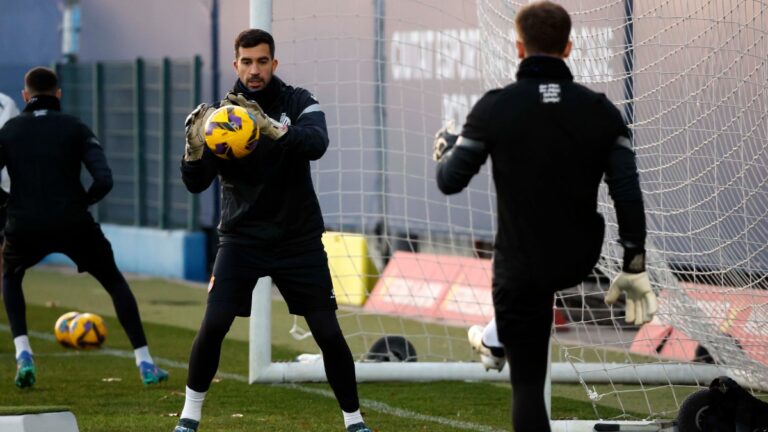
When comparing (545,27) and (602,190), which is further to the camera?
(602,190)

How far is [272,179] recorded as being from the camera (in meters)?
6.42

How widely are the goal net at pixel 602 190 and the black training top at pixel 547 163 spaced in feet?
6.05

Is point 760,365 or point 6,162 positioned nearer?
point 760,365

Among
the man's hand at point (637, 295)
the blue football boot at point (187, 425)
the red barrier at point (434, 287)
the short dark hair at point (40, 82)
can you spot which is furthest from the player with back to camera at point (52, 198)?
the man's hand at point (637, 295)

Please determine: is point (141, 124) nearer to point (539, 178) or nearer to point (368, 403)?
point (368, 403)

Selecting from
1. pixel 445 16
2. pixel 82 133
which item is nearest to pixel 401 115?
pixel 445 16

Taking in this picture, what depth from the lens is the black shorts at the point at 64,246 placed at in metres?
8.70

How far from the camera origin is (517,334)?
196 inches

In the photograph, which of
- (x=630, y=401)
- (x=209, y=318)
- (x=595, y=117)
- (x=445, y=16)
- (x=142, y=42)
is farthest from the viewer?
(x=142, y=42)

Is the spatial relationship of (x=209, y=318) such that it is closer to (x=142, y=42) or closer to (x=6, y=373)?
(x=6, y=373)

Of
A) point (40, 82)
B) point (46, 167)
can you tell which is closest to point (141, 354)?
point (46, 167)

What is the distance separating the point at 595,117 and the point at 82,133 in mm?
4609

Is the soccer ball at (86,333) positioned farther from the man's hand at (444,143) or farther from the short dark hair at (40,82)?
the man's hand at (444,143)

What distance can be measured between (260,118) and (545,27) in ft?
5.22
